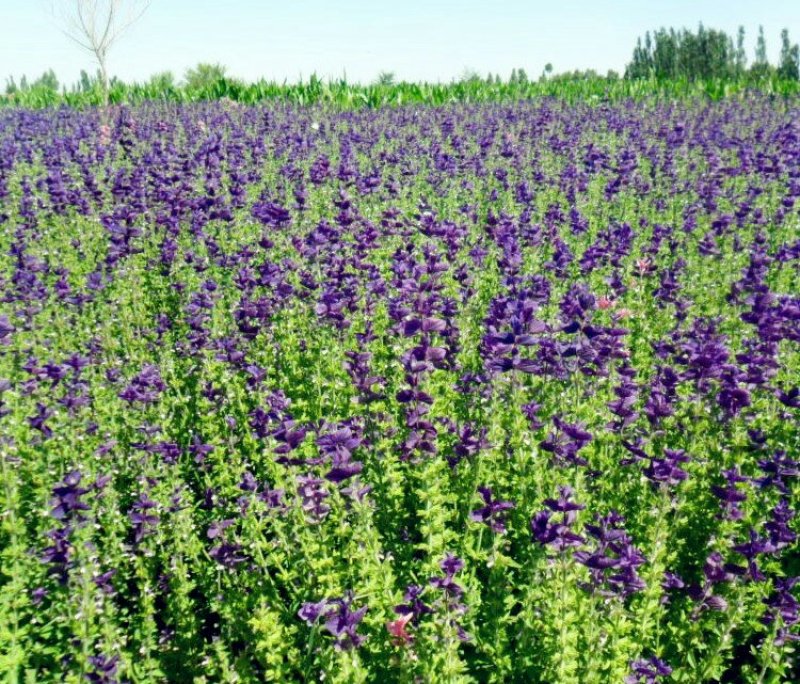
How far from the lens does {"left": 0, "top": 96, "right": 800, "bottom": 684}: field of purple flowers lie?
340cm

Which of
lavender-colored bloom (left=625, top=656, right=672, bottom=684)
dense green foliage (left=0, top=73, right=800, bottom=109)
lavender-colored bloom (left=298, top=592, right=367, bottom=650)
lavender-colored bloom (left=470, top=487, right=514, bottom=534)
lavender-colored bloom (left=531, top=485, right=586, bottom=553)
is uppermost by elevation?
dense green foliage (left=0, top=73, right=800, bottom=109)

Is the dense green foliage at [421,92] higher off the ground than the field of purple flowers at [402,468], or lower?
higher

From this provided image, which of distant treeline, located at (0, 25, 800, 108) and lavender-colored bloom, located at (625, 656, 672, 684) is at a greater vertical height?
distant treeline, located at (0, 25, 800, 108)

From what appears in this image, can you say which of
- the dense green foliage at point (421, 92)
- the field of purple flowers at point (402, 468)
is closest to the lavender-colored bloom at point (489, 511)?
the field of purple flowers at point (402, 468)

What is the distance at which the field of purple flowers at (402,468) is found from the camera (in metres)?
3.40

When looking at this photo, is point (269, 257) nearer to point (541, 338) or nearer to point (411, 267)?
point (411, 267)

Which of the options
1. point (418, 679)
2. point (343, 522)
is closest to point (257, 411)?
point (343, 522)

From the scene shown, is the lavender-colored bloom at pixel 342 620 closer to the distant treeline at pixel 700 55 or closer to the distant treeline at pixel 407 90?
the distant treeline at pixel 407 90

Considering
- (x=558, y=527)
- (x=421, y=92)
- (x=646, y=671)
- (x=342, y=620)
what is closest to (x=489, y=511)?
(x=558, y=527)

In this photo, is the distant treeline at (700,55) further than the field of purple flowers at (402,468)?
Yes

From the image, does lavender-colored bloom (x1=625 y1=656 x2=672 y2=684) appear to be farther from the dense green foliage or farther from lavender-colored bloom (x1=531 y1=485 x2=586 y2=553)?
the dense green foliage

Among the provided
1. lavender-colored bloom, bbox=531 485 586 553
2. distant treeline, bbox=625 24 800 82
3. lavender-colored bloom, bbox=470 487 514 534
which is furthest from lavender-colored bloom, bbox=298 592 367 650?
distant treeline, bbox=625 24 800 82

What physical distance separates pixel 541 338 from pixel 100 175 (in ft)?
30.4

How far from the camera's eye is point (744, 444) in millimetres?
4324
